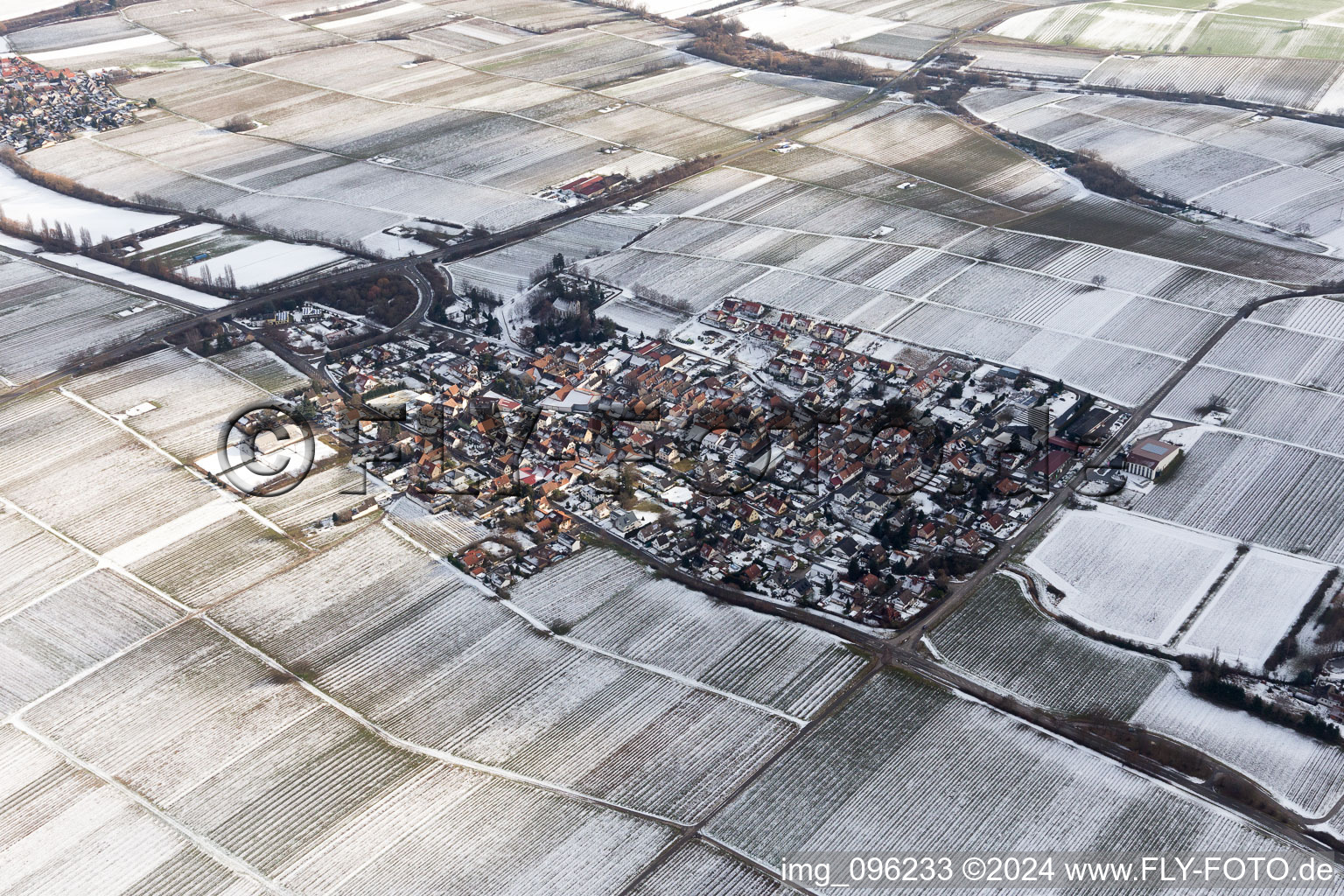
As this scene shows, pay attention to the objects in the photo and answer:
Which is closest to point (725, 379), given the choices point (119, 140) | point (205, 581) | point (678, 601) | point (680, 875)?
point (678, 601)

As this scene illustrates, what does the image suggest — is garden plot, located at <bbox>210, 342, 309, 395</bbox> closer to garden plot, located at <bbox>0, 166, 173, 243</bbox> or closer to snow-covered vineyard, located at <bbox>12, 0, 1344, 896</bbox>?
snow-covered vineyard, located at <bbox>12, 0, 1344, 896</bbox>

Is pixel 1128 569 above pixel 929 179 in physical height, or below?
below

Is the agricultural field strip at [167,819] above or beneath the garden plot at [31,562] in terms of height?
beneath

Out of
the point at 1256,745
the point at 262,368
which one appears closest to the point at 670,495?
the point at 1256,745

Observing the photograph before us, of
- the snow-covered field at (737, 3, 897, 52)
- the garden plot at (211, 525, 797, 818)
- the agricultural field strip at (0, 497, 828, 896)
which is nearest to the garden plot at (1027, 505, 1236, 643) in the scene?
the agricultural field strip at (0, 497, 828, 896)

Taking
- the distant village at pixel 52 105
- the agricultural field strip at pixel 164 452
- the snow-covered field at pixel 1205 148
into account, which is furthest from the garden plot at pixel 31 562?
the snow-covered field at pixel 1205 148

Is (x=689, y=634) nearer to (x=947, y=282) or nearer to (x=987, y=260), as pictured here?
(x=947, y=282)

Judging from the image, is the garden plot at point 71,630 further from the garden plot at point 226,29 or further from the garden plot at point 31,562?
the garden plot at point 226,29
